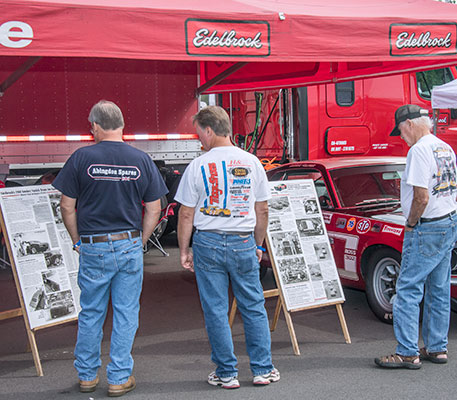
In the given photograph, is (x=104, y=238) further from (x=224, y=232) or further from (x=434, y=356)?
(x=434, y=356)

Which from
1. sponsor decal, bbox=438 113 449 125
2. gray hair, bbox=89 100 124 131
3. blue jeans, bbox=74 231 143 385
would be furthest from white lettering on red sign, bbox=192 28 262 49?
sponsor decal, bbox=438 113 449 125

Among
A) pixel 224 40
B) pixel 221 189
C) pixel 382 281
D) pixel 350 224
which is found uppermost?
pixel 224 40

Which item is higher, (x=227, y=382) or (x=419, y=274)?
(x=419, y=274)

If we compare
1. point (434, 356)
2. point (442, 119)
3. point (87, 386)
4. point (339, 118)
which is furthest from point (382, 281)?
point (442, 119)

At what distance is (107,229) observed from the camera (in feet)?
13.8

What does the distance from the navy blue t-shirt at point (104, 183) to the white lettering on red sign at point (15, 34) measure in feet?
2.81

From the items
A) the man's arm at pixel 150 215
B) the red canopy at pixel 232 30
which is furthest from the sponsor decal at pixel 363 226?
the man's arm at pixel 150 215

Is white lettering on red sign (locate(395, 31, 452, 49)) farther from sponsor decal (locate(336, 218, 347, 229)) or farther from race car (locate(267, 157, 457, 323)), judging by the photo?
sponsor decal (locate(336, 218, 347, 229))

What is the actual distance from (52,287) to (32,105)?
3547 mm

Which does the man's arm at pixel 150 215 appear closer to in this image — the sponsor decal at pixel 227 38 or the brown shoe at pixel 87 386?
the brown shoe at pixel 87 386

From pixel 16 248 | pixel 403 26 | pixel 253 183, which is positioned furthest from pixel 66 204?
pixel 403 26

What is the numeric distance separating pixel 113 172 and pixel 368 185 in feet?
11.0

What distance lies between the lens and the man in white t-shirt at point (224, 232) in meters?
4.17

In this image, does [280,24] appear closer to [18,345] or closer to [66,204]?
[66,204]
